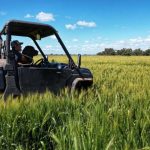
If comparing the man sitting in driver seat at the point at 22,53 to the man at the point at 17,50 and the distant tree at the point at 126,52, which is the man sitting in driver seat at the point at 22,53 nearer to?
the man at the point at 17,50

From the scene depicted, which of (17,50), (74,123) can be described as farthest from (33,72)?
(74,123)

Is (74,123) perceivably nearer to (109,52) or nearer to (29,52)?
(29,52)

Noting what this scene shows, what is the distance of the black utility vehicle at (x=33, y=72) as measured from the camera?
279 inches

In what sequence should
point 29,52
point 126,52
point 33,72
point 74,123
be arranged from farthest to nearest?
point 126,52
point 29,52
point 33,72
point 74,123

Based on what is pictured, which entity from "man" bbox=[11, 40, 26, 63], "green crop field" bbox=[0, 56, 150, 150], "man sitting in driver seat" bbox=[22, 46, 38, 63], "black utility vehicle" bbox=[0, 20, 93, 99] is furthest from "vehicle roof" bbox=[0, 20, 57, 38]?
"green crop field" bbox=[0, 56, 150, 150]

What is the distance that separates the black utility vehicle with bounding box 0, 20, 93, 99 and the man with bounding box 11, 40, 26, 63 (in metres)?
0.14

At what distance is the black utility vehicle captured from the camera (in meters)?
7.07

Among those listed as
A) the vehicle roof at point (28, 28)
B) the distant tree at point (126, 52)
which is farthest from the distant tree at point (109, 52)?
the vehicle roof at point (28, 28)

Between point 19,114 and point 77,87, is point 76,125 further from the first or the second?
point 77,87

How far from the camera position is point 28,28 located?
306 inches

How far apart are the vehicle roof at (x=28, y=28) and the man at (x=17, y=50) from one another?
215 mm

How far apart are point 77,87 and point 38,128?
2658mm

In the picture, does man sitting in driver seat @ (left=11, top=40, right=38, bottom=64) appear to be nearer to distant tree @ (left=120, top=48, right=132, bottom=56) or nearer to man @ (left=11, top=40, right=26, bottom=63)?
man @ (left=11, top=40, right=26, bottom=63)

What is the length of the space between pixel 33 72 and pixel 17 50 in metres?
0.49
